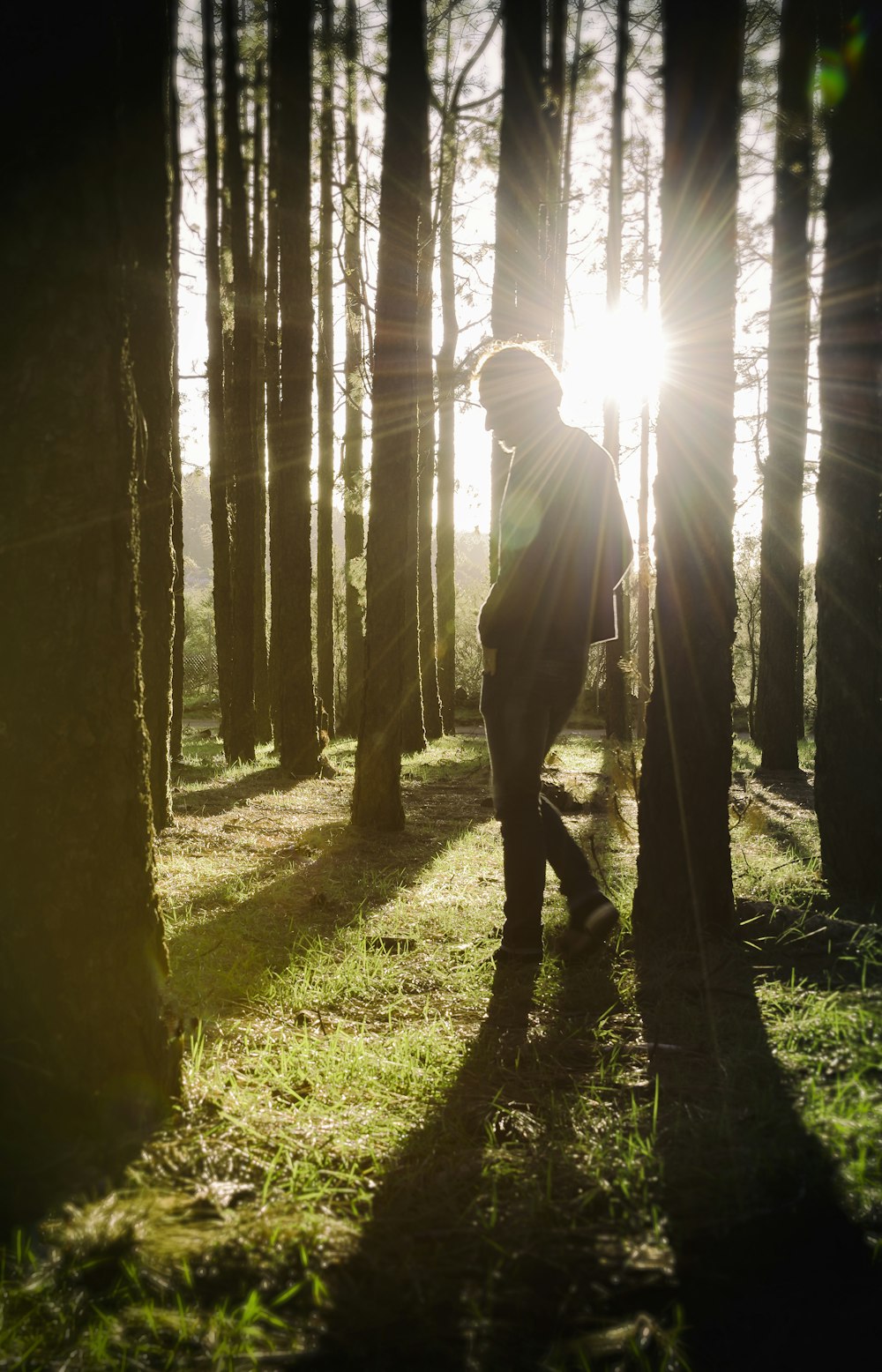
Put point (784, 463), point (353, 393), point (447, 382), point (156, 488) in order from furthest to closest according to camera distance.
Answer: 1. point (447, 382)
2. point (353, 393)
3. point (784, 463)
4. point (156, 488)

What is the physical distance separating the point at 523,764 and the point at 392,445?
4283 mm

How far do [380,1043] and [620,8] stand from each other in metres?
10.1

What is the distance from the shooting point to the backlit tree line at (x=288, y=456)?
7.02ft

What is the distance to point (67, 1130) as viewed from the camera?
6.91 feet

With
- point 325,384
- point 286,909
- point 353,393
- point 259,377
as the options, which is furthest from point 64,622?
point 325,384

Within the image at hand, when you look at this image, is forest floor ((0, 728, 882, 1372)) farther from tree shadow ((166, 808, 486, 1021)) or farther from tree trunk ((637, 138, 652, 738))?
tree trunk ((637, 138, 652, 738))

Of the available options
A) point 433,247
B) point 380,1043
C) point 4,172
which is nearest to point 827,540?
point 380,1043

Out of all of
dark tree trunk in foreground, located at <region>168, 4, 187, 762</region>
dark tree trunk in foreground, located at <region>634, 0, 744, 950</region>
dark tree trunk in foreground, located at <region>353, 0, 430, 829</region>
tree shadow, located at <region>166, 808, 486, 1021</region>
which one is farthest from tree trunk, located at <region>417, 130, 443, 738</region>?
dark tree trunk in foreground, located at <region>634, 0, 744, 950</region>

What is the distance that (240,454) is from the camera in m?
11.1

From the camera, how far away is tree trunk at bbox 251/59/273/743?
37.4 feet

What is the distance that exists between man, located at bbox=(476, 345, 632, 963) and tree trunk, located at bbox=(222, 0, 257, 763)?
Result: 26.1 ft

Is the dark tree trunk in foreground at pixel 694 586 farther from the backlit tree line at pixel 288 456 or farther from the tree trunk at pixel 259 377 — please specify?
the tree trunk at pixel 259 377

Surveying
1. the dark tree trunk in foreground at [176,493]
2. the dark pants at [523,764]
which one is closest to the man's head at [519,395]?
the dark pants at [523,764]

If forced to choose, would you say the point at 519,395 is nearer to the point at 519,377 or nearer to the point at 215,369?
the point at 519,377
